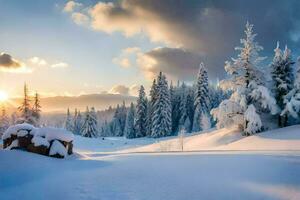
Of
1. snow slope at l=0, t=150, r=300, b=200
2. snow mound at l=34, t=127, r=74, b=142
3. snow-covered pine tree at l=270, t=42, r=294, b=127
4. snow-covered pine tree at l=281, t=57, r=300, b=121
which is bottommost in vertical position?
snow slope at l=0, t=150, r=300, b=200

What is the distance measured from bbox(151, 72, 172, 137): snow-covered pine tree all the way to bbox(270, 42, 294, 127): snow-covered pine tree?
97.7 ft

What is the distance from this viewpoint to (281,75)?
132 feet

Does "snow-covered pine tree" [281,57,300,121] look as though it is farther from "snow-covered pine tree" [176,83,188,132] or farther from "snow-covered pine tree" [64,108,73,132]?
"snow-covered pine tree" [64,108,73,132]

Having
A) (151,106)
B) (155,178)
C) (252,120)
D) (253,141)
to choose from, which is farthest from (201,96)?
(155,178)

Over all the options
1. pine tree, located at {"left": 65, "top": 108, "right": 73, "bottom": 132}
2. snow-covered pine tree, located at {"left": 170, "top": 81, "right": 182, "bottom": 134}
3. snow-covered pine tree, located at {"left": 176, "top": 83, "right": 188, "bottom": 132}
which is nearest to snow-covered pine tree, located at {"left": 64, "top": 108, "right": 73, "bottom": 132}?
pine tree, located at {"left": 65, "top": 108, "right": 73, "bottom": 132}

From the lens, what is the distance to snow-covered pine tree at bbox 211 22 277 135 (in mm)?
37375

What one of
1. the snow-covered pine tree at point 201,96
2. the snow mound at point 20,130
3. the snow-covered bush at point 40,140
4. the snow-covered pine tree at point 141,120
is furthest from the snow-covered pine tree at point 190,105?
the snow mound at point 20,130

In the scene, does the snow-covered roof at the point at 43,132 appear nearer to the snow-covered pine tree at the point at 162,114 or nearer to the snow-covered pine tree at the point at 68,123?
the snow-covered pine tree at the point at 162,114

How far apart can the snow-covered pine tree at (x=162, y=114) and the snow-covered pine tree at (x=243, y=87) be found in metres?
28.7

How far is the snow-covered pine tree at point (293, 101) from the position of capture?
3688 centimetres

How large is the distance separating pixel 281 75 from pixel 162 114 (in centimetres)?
3093

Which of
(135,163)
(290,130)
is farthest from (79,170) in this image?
(290,130)

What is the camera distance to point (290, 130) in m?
33.7

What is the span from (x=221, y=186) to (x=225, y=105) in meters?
25.6
